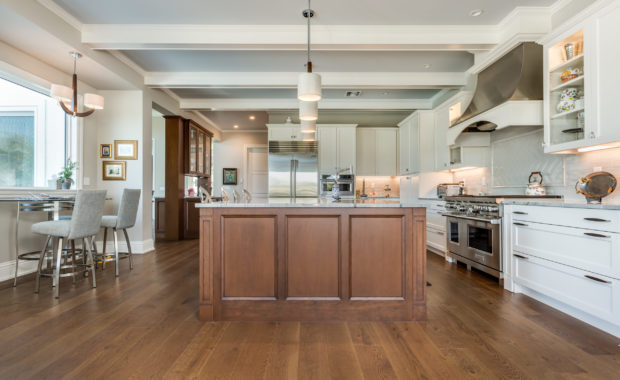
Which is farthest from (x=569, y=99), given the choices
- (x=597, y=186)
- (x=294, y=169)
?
(x=294, y=169)

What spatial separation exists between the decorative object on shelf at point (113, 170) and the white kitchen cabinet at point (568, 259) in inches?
208

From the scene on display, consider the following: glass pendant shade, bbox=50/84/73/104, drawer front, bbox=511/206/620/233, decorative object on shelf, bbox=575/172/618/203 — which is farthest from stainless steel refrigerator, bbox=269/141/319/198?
decorative object on shelf, bbox=575/172/618/203

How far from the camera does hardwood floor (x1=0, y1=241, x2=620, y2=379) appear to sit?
1732 millimetres

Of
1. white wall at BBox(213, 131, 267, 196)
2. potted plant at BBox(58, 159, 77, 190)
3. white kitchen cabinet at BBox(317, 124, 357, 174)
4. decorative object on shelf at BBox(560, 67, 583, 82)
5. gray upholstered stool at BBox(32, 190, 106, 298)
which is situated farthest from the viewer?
white wall at BBox(213, 131, 267, 196)

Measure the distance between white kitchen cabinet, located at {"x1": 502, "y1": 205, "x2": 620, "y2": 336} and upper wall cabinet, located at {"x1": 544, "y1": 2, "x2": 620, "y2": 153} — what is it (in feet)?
2.28

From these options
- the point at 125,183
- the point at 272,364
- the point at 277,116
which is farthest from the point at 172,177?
the point at 272,364

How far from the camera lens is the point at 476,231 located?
383cm

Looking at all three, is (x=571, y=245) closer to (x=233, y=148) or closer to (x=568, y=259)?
(x=568, y=259)

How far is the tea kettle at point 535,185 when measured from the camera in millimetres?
3456

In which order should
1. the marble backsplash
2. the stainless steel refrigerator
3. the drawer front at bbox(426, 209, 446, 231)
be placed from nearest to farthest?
the marble backsplash < the drawer front at bbox(426, 209, 446, 231) < the stainless steel refrigerator

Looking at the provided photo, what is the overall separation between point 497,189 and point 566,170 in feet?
3.67

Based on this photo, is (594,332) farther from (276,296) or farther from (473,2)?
(473,2)

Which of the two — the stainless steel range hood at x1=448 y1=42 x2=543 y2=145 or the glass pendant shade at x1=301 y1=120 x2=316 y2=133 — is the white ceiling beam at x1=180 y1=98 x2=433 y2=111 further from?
the stainless steel range hood at x1=448 y1=42 x2=543 y2=145

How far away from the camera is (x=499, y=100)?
3615 millimetres
